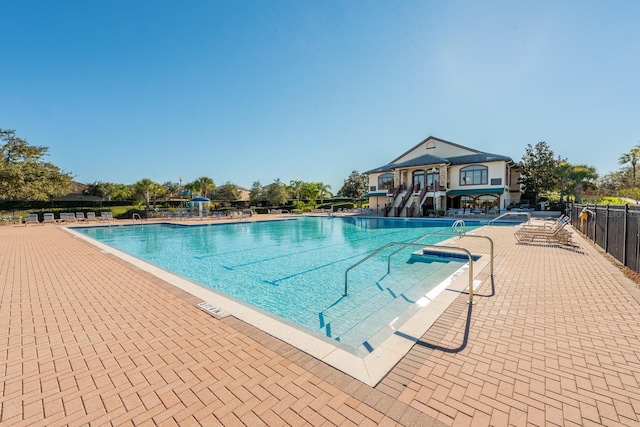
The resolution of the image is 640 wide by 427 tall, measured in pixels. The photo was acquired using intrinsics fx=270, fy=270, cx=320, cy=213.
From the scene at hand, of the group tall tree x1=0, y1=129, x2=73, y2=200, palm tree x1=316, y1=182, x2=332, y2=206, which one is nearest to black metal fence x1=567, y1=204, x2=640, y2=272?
tall tree x1=0, y1=129, x2=73, y2=200

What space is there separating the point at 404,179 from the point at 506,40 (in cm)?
2107

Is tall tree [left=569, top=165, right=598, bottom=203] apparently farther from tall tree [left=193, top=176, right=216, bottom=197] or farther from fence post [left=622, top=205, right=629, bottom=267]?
tall tree [left=193, top=176, right=216, bottom=197]

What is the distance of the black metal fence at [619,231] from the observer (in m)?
6.53

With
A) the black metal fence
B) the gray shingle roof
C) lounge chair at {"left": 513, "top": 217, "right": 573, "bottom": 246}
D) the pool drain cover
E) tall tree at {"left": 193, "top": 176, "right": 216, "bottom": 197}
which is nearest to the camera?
the pool drain cover

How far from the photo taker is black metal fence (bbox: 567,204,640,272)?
6.53 meters

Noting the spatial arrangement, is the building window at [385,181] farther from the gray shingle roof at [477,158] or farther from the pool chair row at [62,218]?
the pool chair row at [62,218]

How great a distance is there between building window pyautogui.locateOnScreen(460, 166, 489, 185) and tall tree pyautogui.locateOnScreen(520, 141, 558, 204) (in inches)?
390

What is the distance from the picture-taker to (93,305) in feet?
16.3

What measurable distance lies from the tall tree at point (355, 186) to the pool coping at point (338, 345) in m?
47.4

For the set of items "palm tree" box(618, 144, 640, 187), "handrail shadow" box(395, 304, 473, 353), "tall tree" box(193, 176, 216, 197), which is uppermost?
"palm tree" box(618, 144, 640, 187)

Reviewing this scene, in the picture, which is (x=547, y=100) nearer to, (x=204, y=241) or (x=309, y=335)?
(x=309, y=335)

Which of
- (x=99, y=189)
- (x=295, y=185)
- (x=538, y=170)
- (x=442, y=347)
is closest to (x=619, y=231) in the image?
(x=442, y=347)

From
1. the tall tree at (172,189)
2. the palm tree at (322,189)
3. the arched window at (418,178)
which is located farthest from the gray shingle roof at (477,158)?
the tall tree at (172,189)

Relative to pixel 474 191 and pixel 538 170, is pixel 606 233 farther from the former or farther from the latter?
pixel 538 170
